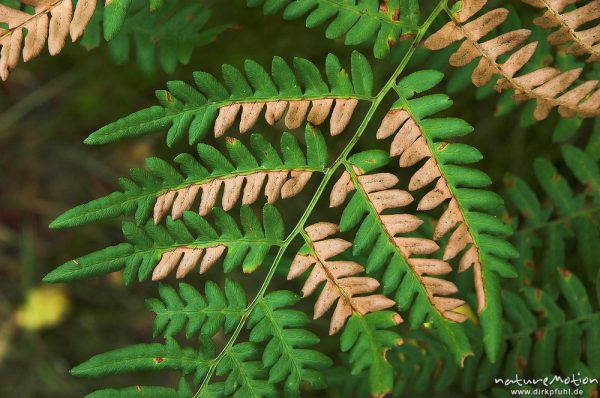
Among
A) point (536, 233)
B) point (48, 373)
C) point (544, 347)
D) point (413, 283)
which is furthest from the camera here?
point (48, 373)

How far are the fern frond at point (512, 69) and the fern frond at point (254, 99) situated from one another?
0.87 feet

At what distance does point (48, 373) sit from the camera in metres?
3.60

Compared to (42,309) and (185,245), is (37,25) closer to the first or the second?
(185,245)

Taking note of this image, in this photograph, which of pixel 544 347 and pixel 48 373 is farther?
pixel 48 373

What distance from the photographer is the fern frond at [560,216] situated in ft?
6.77

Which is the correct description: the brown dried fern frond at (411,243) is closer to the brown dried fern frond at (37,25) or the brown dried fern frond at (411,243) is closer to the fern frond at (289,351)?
the fern frond at (289,351)

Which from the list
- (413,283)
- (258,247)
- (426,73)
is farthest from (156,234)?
(426,73)

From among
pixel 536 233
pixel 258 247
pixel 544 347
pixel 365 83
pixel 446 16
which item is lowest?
pixel 544 347

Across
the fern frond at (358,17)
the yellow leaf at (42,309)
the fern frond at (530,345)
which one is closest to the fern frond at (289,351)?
the fern frond at (530,345)

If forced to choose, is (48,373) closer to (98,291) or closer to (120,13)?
(98,291)

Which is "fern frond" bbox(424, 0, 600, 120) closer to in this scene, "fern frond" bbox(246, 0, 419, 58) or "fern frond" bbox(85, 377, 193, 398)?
"fern frond" bbox(246, 0, 419, 58)

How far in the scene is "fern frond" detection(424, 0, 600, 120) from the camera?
1.63m

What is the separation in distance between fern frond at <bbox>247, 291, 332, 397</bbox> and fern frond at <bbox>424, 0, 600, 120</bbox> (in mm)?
783

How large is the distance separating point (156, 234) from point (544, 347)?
1.30 metres
